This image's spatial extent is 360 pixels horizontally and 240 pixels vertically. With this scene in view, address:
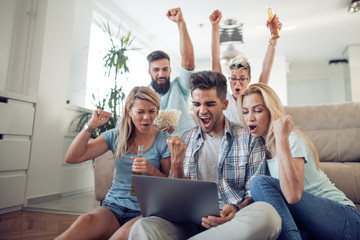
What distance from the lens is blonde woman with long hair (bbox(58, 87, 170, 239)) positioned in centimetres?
136

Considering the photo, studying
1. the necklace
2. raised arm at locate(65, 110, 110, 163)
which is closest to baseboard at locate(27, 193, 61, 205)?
raised arm at locate(65, 110, 110, 163)

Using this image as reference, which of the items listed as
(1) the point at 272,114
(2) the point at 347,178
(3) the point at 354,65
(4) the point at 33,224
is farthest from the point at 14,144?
(3) the point at 354,65

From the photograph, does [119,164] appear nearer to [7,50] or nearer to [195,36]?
[7,50]

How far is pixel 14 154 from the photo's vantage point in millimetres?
2504

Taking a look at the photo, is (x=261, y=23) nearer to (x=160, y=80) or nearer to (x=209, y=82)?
(x=160, y=80)

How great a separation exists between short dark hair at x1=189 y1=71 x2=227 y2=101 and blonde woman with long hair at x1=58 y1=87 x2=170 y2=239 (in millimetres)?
275

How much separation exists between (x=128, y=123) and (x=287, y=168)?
3.08 feet

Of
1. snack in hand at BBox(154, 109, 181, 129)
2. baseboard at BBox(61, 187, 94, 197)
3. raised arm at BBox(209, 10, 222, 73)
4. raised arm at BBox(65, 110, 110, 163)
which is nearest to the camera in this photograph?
raised arm at BBox(65, 110, 110, 163)

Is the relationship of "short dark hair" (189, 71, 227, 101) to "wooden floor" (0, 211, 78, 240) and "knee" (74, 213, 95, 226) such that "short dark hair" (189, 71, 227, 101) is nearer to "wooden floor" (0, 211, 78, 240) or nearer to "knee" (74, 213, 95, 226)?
"knee" (74, 213, 95, 226)

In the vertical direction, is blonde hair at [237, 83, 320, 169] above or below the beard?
below

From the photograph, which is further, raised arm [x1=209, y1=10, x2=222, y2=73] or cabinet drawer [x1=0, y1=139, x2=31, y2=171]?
cabinet drawer [x1=0, y1=139, x2=31, y2=171]

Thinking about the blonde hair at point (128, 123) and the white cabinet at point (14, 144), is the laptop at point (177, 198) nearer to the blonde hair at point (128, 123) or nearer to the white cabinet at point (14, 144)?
the blonde hair at point (128, 123)

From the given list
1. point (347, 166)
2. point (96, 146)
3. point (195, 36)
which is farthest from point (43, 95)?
point (195, 36)

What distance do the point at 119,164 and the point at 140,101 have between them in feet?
1.27
